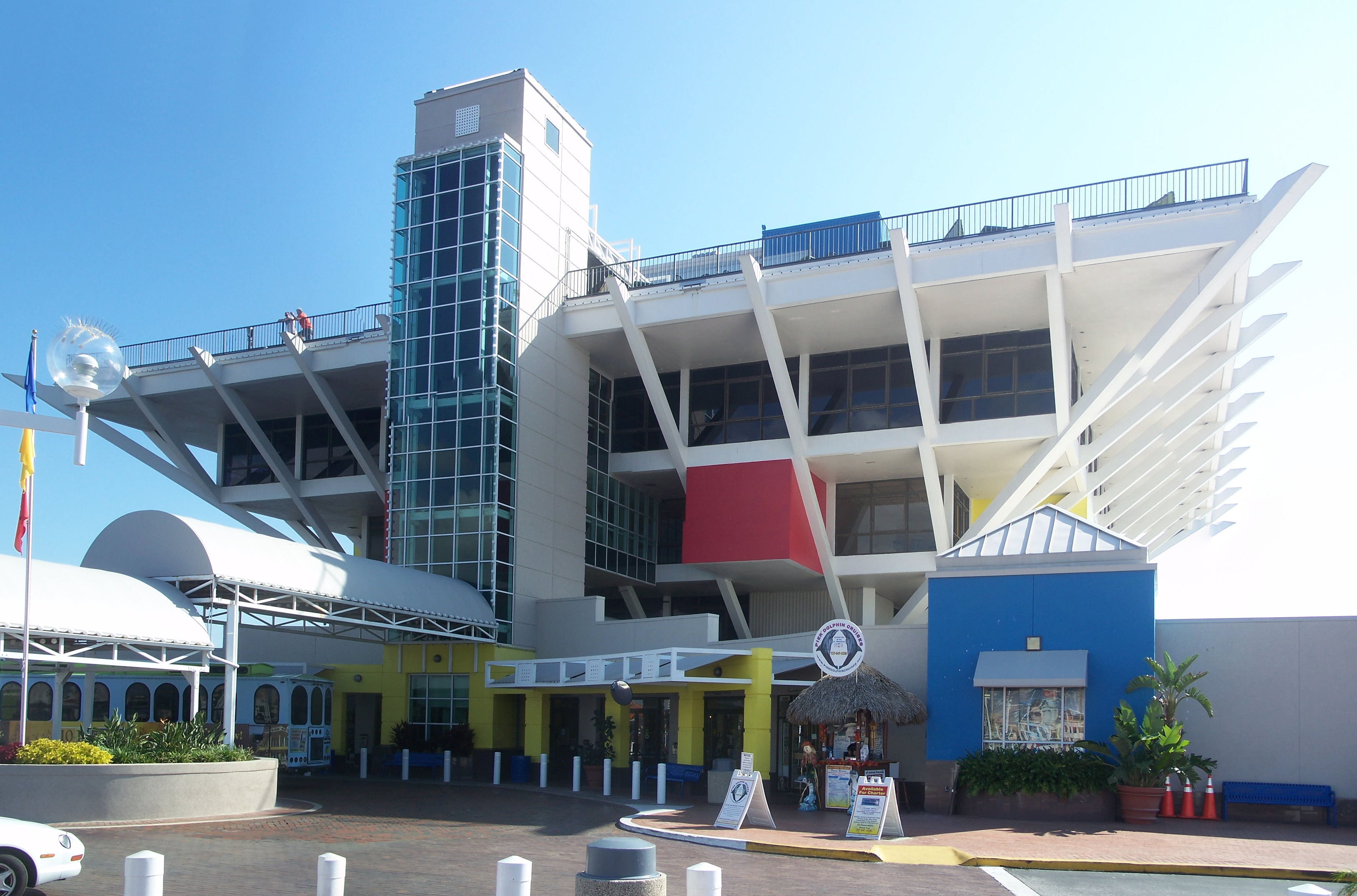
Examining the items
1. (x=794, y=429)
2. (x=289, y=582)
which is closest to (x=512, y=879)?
(x=289, y=582)

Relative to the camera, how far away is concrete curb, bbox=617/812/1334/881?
13.5m

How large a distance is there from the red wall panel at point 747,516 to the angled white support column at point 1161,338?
5053 mm

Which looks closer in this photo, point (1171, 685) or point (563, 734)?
point (1171, 685)

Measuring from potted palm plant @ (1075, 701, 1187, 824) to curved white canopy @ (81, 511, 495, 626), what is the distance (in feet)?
53.9

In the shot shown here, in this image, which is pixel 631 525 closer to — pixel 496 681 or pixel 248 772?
pixel 496 681

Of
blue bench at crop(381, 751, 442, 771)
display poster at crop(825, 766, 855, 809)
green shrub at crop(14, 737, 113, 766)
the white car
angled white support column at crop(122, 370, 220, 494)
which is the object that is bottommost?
blue bench at crop(381, 751, 442, 771)

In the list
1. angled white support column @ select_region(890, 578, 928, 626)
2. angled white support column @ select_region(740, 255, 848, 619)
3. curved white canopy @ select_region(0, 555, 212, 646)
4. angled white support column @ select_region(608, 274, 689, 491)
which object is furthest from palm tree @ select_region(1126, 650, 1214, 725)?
curved white canopy @ select_region(0, 555, 212, 646)

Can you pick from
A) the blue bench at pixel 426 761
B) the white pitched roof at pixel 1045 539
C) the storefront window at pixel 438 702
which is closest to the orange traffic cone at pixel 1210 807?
the white pitched roof at pixel 1045 539

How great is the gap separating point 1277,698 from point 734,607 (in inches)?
758

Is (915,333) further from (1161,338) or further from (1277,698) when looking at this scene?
(1277,698)

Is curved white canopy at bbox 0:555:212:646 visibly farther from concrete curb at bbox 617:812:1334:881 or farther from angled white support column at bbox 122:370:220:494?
angled white support column at bbox 122:370:220:494

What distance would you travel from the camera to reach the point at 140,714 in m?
33.0

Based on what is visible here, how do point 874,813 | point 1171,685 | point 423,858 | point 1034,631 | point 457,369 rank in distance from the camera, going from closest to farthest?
1. point 423,858
2. point 874,813
3. point 1171,685
4. point 1034,631
5. point 457,369

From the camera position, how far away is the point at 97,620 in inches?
773
